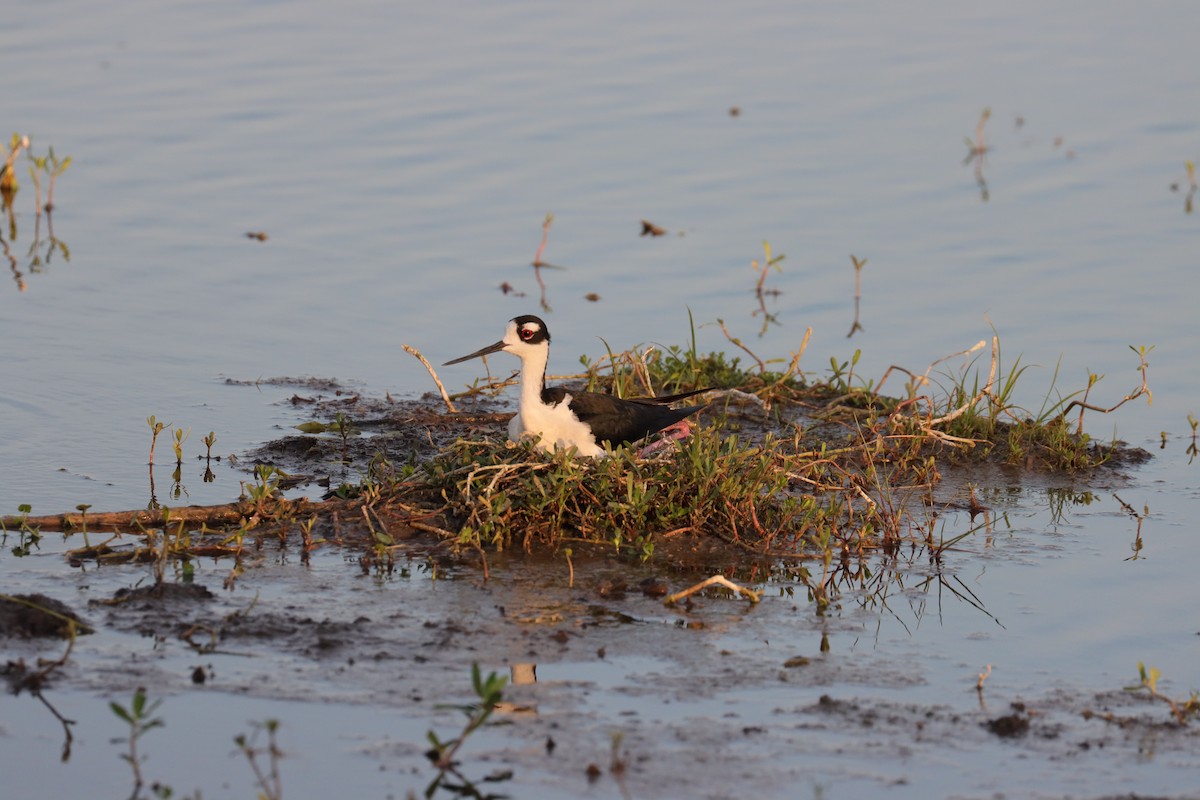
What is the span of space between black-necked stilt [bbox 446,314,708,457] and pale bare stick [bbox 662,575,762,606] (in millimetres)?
1024

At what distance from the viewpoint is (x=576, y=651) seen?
6.13 meters

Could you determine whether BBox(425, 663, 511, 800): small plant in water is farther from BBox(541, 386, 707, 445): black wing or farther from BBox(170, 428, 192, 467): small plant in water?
BBox(170, 428, 192, 467): small plant in water

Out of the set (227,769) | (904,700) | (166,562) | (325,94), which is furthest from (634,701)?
(325,94)

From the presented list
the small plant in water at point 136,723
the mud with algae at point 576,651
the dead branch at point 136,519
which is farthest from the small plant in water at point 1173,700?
the dead branch at point 136,519

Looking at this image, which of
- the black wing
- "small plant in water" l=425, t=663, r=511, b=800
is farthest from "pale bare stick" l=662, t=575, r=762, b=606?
"small plant in water" l=425, t=663, r=511, b=800

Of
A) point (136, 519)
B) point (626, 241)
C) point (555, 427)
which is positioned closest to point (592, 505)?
point (555, 427)

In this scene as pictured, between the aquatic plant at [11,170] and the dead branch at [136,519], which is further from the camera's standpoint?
the aquatic plant at [11,170]

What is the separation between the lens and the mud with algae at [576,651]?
535cm

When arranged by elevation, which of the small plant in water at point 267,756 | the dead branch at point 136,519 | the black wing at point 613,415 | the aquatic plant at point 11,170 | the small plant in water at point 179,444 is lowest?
the small plant in water at point 267,756

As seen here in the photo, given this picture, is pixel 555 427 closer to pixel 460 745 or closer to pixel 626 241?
pixel 460 745

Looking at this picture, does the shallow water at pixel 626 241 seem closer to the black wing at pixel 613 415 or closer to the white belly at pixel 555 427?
the white belly at pixel 555 427

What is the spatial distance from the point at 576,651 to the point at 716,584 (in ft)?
3.23

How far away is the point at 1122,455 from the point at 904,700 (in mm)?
3819

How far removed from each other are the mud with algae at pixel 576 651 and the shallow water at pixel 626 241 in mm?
58
